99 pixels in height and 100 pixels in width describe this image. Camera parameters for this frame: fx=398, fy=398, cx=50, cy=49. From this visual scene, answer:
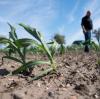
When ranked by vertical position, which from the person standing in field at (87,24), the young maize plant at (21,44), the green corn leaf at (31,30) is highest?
the person standing in field at (87,24)

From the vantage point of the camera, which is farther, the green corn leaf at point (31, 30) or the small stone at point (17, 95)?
the green corn leaf at point (31, 30)

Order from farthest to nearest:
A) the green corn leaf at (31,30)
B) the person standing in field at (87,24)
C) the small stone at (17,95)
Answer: the person standing in field at (87,24), the green corn leaf at (31,30), the small stone at (17,95)

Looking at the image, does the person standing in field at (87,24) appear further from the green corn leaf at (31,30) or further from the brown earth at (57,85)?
the green corn leaf at (31,30)

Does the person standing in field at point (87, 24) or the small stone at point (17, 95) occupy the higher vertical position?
the person standing in field at point (87, 24)

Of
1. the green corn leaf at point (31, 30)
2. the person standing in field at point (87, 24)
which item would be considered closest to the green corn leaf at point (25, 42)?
the green corn leaf at point (31, 30)

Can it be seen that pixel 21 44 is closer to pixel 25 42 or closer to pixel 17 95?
pixel 25 42

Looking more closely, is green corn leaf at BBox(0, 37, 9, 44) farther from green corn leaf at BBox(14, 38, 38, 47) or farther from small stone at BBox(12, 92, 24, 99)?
small stone at BBox(12, 92, 24, 99)

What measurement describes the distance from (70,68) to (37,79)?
862 millimetres

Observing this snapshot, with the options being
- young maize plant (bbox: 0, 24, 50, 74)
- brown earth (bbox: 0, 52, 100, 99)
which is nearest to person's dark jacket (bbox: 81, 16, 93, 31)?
brown earth (bbox: 0, 52, 100, 99)

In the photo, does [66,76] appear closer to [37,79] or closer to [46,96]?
[37,79]

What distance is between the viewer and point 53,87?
4.89m

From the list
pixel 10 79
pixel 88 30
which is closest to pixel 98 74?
pixel 10 79

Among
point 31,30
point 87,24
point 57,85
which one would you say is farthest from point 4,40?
point 87,24

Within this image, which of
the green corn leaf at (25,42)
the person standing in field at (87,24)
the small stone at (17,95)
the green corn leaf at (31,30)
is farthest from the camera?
the person standing in field at (87,24)
